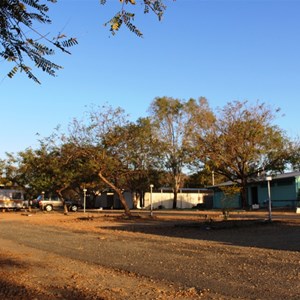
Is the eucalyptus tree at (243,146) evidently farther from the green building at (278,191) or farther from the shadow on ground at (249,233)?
the shadow on ground at (249,233)

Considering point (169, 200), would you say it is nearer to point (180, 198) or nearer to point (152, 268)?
point (180, 198)

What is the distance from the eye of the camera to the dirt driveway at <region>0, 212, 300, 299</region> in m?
7.62

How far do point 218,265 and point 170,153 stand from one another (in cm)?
4931

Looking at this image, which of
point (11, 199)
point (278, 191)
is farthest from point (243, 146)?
point (11, 199)

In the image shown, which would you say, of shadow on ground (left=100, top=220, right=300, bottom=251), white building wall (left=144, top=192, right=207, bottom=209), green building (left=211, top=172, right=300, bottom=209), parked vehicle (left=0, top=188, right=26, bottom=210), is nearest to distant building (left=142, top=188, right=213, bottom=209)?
white building wall (left=144, top=192, right=207, bottom=209)

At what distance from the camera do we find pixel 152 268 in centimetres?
1030

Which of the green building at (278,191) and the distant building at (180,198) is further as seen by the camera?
the distant building at (180,198)

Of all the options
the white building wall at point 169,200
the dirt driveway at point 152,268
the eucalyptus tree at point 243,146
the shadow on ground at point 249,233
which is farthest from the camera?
the white building wall at point 169,200

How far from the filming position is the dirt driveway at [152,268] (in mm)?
7625

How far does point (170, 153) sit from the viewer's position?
59.8 m

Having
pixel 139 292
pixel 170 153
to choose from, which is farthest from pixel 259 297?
pixel 170 153

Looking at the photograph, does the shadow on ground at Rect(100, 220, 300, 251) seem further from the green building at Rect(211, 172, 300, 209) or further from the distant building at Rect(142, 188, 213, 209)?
the distant building at Rect(142, 188, 213, 209)

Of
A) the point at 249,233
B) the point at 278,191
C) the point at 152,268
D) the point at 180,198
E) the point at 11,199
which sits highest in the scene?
the point at 278,191

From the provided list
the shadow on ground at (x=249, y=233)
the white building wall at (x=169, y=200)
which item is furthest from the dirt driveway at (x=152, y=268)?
the white building wall at (x=169, y=200)
